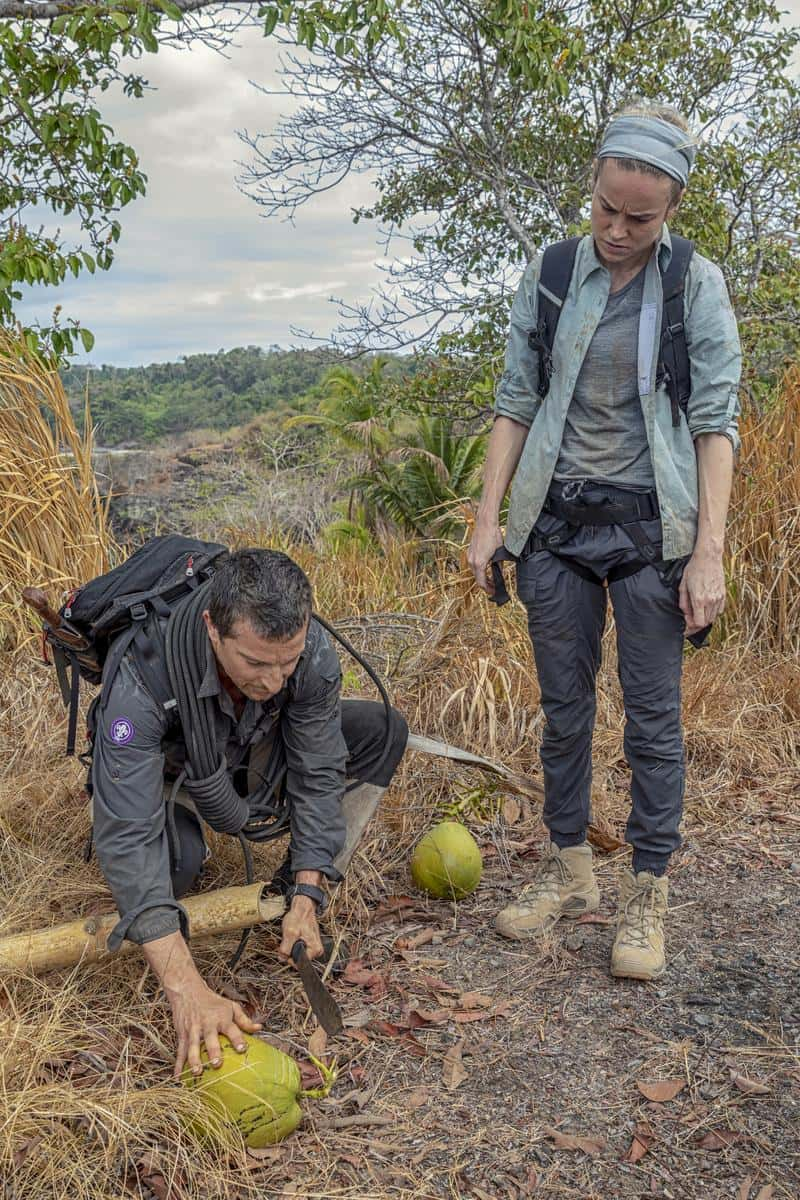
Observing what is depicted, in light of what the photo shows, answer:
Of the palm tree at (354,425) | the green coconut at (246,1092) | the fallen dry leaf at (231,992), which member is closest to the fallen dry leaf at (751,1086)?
the green coconut at (246,1092)

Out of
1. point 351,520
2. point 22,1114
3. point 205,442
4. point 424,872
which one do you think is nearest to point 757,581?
point 424,872

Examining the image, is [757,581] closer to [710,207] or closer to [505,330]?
[710,207]

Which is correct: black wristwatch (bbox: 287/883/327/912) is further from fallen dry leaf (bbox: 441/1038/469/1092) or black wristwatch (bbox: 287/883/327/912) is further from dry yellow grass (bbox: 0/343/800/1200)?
fallen dry leaf (bbox: 441/1038/469/1092)

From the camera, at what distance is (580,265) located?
2910 millimetres

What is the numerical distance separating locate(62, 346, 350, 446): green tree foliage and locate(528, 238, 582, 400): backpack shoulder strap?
1812 centimetres

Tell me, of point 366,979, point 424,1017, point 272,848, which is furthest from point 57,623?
point 424,1017

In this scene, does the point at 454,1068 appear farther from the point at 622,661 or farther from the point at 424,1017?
the point at 622,661

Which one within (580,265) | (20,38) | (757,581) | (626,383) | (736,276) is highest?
(20,38)

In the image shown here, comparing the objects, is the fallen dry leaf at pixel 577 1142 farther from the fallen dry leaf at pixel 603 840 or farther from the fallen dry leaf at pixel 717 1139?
the fallen dry leaf at pixel 603 840

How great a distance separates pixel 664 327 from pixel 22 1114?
245cm

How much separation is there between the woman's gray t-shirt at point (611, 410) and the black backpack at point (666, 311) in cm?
8

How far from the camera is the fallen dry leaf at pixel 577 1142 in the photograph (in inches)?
99.0

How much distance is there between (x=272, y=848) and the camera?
3746mm

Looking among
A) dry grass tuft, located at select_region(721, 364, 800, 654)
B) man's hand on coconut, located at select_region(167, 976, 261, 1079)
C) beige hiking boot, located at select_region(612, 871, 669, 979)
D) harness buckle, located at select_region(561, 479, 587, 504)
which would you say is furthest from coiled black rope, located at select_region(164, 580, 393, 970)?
dry grass tuft, located at select_region(721, 364, 800, 654)
